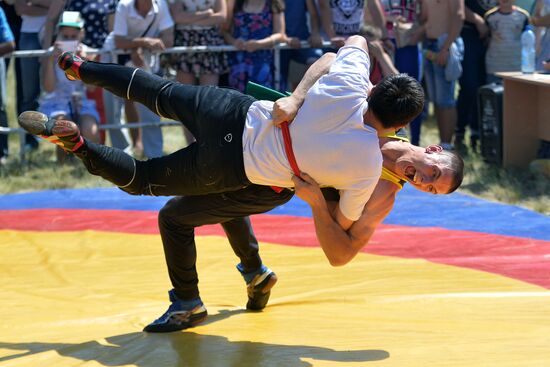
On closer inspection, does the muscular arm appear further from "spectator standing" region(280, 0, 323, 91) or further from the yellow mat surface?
"spectator standing" region(280, 0, 323, 91)

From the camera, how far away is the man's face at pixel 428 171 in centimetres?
414

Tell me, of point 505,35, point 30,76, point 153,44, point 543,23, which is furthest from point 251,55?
point 543,23

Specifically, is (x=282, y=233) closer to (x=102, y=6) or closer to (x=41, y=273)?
(x=41, y=273)

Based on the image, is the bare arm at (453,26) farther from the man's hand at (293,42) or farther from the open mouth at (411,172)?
the open mouth at (411,172)

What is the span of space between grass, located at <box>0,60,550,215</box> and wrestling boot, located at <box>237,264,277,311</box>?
2950 mm

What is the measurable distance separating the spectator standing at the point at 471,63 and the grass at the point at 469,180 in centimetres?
37

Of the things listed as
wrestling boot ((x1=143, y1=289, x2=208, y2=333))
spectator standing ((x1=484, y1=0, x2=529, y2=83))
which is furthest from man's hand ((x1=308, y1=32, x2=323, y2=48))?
wrestling boot ((x1=143, y1=289, x2=208, y2=333))

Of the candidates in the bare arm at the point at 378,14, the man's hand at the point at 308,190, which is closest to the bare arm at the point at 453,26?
the bare arm at the point at 378,14

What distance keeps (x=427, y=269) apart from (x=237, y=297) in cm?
106

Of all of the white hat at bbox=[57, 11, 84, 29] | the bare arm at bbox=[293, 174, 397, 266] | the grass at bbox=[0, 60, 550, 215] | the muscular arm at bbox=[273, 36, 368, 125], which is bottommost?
the grass at bbox=[0, 60, 550, 215]

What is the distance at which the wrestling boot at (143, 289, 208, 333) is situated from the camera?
4.43 meters

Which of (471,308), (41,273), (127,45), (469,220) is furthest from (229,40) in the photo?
(471,308)

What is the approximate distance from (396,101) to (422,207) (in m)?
3.01

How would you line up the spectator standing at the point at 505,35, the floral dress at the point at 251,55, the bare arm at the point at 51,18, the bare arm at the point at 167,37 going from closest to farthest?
the bare arm at the point at 167,37 → the bare arm at the point at 51,18 → the floral dress at the point at 251,55 → the spectator standing at the point at 505,35
